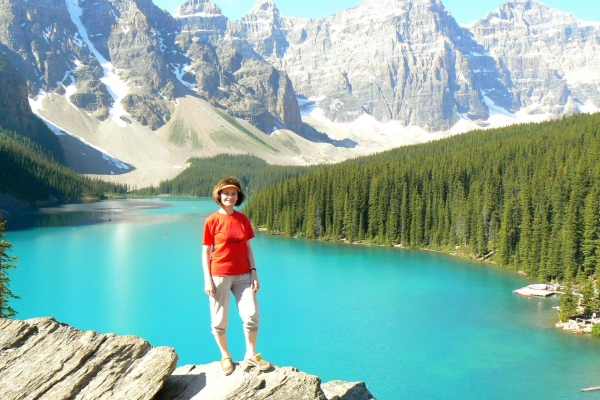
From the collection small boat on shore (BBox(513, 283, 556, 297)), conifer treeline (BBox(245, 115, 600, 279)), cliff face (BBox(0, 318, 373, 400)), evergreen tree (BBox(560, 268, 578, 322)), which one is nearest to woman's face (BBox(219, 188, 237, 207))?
cliff face (BBox(0, 318, 373, 400))

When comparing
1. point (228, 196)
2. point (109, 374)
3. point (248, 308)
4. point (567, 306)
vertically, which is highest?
point (228, 196)

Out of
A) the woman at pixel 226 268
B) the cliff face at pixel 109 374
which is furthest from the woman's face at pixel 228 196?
the cliff face at pixel 109 374

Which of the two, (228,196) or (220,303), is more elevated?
(228,196)

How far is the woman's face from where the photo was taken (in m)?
10.7

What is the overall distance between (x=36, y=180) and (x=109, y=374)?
16002 centimetres

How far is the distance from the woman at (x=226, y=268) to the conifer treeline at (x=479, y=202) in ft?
150

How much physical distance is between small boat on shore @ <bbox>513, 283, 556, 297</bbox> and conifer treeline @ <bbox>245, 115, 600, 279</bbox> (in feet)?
10.8

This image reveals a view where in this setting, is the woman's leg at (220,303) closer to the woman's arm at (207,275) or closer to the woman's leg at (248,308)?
the woman's arm at (207,275)

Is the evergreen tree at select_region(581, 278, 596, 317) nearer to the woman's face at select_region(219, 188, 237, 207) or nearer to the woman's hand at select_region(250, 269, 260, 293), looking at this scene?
the woman's hand at select_region(250, 269, 260, 293)

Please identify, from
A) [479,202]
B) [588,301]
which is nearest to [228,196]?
[588,301]

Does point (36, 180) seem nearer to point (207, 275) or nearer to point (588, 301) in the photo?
point (588, 301)

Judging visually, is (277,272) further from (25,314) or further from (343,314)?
(25,314)

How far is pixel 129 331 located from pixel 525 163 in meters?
61.8

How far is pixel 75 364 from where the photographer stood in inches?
402
